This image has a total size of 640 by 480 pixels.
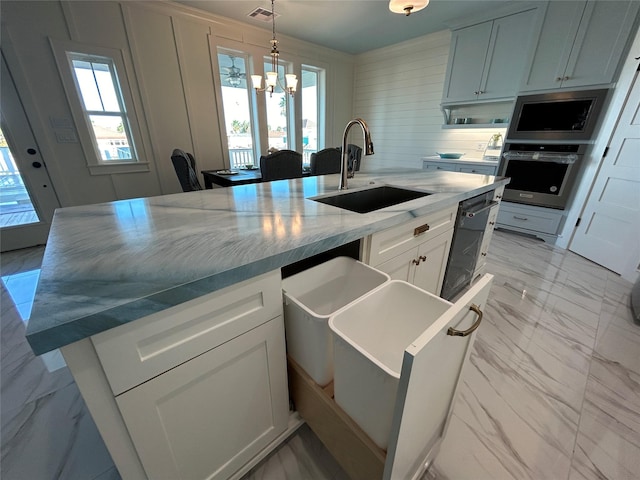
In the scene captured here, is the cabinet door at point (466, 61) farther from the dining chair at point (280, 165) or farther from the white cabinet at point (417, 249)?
the white cabinet at point (417, 249)

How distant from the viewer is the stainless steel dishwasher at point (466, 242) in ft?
5.42

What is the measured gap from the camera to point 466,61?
346 cm

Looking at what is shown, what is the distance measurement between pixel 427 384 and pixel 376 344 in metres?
0.36

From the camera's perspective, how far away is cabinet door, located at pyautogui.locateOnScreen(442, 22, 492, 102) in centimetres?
329

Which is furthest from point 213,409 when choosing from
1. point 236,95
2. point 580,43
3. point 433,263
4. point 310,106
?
point 310,106

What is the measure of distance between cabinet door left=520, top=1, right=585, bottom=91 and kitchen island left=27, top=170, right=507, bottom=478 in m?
3.21

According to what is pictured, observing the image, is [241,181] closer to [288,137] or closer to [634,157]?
[288,137]

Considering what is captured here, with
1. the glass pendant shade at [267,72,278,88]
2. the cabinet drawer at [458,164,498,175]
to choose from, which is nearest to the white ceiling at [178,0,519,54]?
the glass pendant shade at [267,72,278,88]

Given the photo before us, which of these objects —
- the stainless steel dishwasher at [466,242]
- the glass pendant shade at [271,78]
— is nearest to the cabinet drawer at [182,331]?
the stainless steel dishwasher at [466,242]

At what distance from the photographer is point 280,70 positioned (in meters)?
4.49

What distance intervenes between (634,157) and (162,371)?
3.78m

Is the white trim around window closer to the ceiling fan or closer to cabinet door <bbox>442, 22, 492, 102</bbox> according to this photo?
the ceiling fan

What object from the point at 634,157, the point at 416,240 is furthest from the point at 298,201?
the point at 634,157

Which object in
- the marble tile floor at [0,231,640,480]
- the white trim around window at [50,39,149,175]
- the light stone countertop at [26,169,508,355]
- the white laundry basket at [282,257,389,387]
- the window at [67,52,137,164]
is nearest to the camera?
the light stone countertop at [26,169,508,355]
